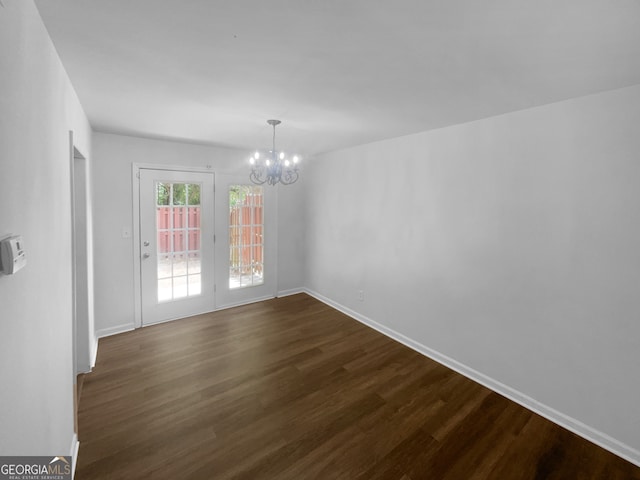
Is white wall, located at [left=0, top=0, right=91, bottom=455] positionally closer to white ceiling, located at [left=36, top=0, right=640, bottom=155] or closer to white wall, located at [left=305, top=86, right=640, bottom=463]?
white ceiling, located at [left=36, top=0, right=640, bottom=155]

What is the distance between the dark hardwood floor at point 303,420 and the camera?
5.99 feet

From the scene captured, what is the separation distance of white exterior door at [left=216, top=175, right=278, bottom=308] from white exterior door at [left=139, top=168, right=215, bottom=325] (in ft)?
0.53

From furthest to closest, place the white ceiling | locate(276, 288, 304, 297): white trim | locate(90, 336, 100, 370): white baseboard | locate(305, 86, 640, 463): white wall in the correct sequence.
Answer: locate(276, 288, 304, 297): white trim, locate(90, 336, 100, 370): white baseboard, locate(305, 86, 640, 463): white wall, the white ceiling

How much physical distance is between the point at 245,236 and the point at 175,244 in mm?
1025

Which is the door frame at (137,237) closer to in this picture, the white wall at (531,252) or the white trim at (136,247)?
the white trim at (136,247)

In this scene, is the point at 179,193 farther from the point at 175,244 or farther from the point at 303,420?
the point at 303,420

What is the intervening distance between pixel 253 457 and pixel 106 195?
318cm

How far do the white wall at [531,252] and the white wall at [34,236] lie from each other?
2.99 m

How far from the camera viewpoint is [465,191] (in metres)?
2.80

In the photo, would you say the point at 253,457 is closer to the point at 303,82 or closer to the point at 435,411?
the point at 435,411

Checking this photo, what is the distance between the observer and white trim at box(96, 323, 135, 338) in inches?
135

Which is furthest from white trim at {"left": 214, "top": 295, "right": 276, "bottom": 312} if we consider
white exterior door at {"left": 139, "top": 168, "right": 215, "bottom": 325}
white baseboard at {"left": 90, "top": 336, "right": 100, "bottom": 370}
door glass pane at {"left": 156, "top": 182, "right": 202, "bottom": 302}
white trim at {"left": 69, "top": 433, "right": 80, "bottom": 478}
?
white trim at {"left": 69, "top": 433, "right": 80, "bottom": 478}

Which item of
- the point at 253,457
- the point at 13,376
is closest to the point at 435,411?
the point at 253,457

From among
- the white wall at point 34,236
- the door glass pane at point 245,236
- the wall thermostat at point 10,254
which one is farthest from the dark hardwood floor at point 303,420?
the wall thermostat at point 10,254
